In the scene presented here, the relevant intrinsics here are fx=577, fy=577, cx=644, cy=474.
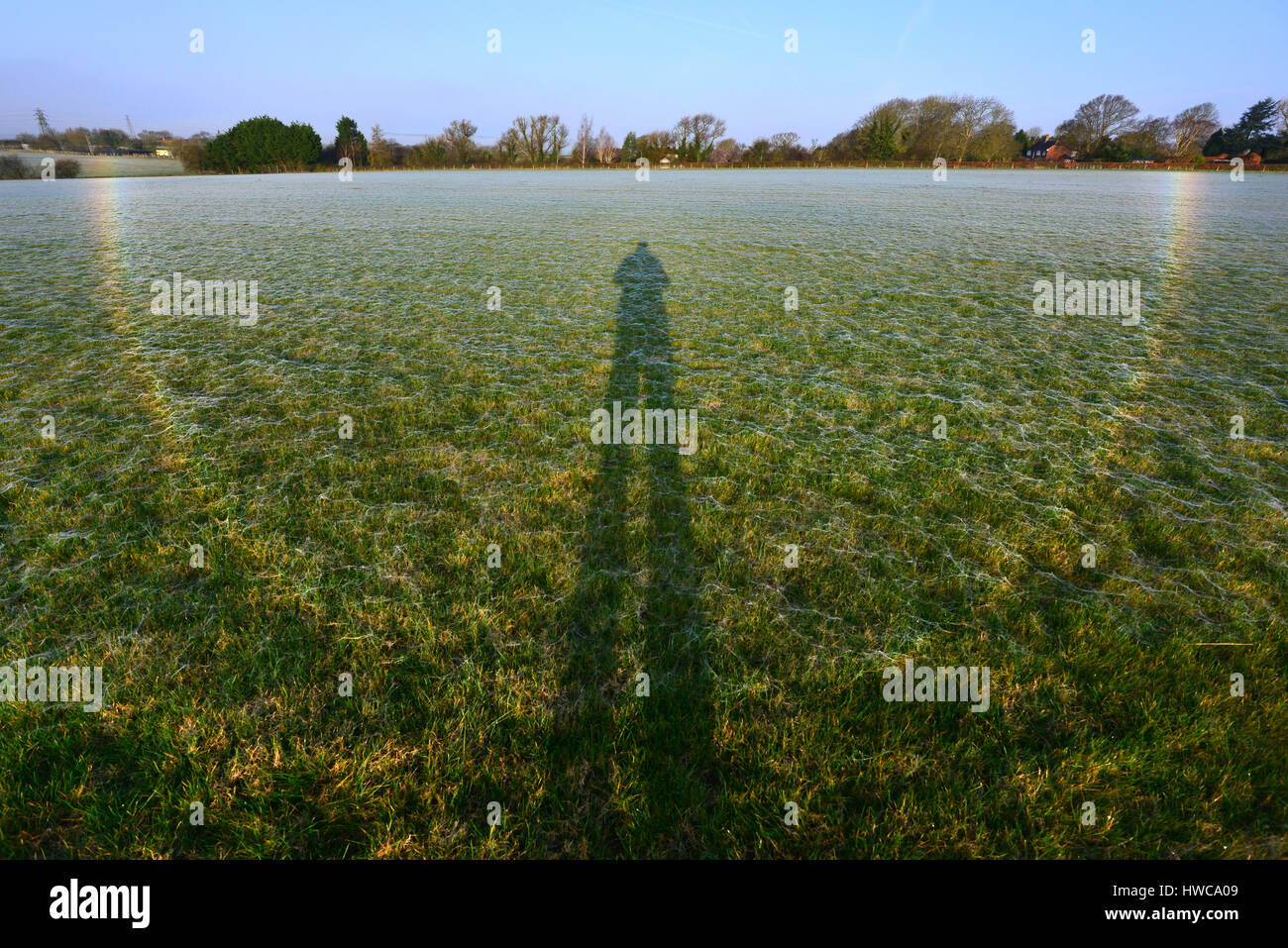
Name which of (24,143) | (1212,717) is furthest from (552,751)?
(24,143)

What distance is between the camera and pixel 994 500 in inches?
188

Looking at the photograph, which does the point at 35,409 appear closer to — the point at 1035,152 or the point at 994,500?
the point at 994,500

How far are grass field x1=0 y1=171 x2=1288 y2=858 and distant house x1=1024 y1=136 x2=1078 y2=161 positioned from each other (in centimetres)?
11572

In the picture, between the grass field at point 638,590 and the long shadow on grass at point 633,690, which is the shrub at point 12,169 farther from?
the long shadow on grass at point 633,690

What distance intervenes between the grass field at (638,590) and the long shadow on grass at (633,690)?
0.7 inches

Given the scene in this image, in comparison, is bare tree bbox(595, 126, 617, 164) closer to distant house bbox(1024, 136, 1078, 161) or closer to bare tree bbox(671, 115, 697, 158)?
bare tree bbox(671, 115, 697, 158)

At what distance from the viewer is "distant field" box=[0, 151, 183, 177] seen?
212 ft

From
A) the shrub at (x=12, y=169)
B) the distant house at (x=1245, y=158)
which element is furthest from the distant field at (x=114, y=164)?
the distant house at (x=1245, y=158)

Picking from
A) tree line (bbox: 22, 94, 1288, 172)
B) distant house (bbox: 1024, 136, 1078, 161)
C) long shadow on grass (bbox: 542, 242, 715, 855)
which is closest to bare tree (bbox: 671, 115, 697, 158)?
tree line (bbox: 22, 94, 1288, 172)

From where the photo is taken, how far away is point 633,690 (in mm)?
3014

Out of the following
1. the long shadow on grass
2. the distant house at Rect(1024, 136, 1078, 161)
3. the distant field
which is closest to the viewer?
the long shadow on grass
